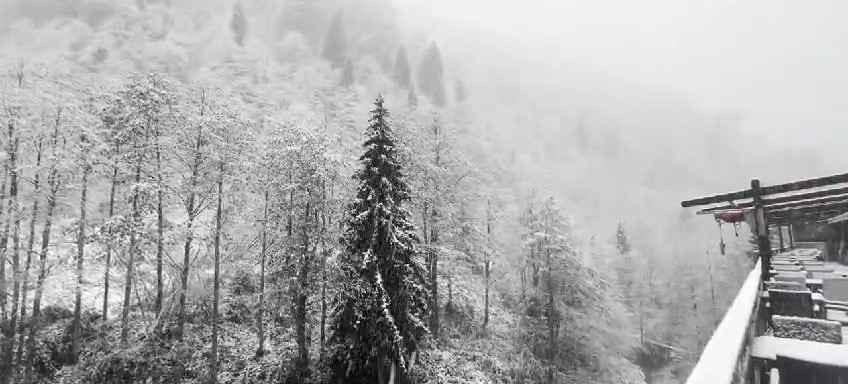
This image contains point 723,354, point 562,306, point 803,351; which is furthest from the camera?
point 562,306

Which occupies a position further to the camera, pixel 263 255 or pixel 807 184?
pixel 263 255

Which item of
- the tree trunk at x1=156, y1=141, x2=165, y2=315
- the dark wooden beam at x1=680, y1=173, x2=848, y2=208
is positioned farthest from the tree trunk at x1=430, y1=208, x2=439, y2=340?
the dark wooden beam at x1=680, y1=173, x2=848, y2=208

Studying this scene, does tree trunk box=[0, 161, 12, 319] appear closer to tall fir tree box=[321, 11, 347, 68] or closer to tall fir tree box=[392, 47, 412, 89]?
tall fir tree box=[321, 11, 347, 68]

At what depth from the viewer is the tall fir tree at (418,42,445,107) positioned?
8743 cm

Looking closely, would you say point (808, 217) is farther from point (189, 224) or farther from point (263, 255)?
point (189, 224)

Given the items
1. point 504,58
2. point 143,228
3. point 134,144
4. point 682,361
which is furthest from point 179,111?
point 504,58

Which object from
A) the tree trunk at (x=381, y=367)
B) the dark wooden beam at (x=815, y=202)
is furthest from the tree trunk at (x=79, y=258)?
the dark wooden beam at (x=815, y=202)

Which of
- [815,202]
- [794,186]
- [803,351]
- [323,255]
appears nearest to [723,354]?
[803,351]

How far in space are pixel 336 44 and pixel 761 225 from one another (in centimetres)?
8294

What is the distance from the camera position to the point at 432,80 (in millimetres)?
88250

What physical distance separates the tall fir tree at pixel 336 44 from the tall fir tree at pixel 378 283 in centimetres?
6918

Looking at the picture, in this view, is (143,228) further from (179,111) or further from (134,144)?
(179,111)

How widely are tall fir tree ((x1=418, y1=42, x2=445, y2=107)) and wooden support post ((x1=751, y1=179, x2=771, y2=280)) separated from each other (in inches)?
3179

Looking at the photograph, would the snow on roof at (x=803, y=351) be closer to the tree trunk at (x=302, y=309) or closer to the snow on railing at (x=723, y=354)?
the snow on railing at (x=723, y=354)
